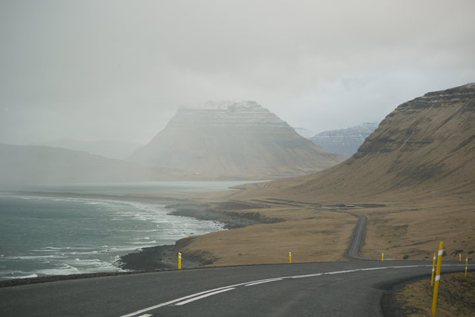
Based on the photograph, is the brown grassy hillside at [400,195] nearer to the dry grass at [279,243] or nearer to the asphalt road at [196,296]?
the dry grass at [279,243]

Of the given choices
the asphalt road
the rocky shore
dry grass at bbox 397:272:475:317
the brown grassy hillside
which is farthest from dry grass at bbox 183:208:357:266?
the asphalt road

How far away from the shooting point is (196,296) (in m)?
13.5

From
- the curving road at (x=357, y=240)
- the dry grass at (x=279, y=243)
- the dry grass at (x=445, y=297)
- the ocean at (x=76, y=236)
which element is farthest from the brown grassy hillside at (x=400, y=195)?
the dry grass at (x=445, y=297)

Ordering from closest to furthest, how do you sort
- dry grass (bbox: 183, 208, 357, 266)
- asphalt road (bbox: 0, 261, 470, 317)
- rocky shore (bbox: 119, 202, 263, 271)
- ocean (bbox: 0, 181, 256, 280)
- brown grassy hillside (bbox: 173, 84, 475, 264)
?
asphalt road (bbox: 0, 261, 470, 317) < dry grass (bbox: 183, 208, 357, 266) < rocky shore (bbox: 119, 202, 263, 271) < ocean (bbox: 0, 181, 256, 280) < brown grassy hillside (bbox: 173, 84, 475, 264)

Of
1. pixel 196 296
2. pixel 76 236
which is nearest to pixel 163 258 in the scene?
pixel 76 236

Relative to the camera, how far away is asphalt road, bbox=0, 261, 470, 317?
1140cm

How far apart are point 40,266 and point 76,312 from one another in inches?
1726

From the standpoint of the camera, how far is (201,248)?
2250 inches

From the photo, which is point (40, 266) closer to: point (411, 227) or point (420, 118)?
point (411, 227)

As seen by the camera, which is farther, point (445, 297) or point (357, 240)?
point (357, 240)

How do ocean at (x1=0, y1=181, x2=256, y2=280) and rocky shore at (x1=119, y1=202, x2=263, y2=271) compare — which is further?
ocean at (x1=0, y1=181, x2=256, y2=280)

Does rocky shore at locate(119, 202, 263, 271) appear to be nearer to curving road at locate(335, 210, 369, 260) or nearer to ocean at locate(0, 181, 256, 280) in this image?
ocean at locate(0, 181, 256, 280)

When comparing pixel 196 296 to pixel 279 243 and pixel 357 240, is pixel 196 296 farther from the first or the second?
pixel 357 240

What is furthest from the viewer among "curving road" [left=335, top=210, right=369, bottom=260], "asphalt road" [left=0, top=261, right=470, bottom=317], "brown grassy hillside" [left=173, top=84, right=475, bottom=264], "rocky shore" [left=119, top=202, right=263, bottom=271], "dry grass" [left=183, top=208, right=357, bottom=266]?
"brown grassy hillside" [left=173, top=84, right=475, bottom=264]
